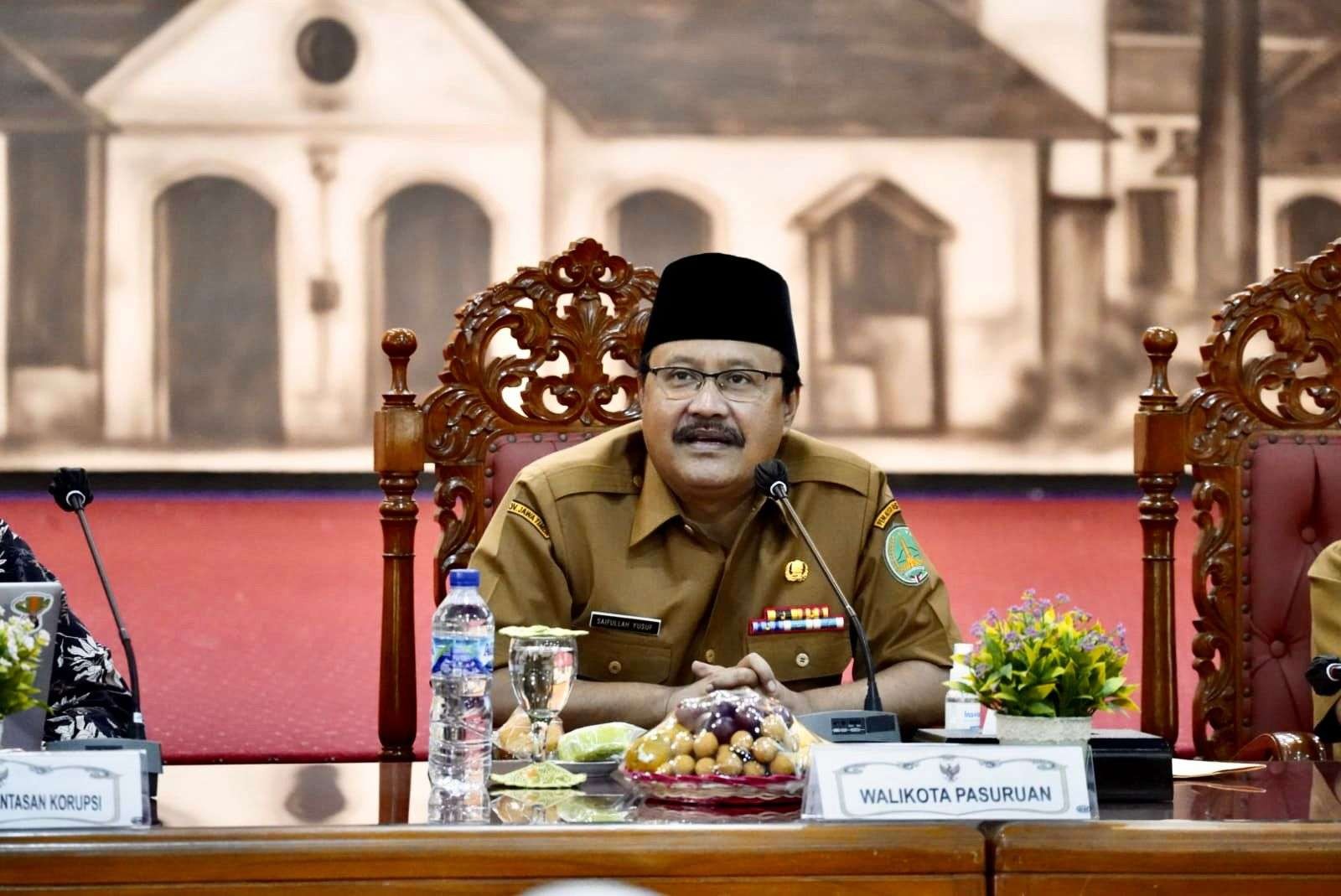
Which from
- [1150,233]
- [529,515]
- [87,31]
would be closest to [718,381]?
[529,515]

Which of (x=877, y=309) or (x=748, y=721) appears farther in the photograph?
(x=877, y=309)

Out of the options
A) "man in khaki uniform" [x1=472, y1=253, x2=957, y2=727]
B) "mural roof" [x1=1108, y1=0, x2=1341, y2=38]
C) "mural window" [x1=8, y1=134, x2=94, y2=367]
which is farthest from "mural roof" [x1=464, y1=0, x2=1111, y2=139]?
"man in khaki uniform" [x1=472, y1=253, x2=957, y2=727]

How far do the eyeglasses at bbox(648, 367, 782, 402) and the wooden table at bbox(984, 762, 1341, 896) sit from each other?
98 cm

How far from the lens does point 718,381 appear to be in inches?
85.8

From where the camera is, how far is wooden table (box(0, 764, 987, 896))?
122cm

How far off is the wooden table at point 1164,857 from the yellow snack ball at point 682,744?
0.95 ft

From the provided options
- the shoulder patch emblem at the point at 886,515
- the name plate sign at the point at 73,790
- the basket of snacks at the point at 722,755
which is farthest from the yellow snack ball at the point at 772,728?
the shoulder patch emblem at the point at 886,515

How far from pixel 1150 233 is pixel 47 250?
3397 mm

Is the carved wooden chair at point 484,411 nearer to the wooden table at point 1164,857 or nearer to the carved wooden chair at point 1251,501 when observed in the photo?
the carved wooden chair at point 1251,501

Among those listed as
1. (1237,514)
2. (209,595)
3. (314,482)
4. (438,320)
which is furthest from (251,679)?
(1237,514)

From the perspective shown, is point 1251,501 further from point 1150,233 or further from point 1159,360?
point 1150,233

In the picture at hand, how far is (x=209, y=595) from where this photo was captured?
14.7 ft

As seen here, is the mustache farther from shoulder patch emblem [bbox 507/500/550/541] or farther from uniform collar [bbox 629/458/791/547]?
shoulder patch emblem [bbox 507/500/550/541]

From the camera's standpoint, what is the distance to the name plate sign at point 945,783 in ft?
4.27
